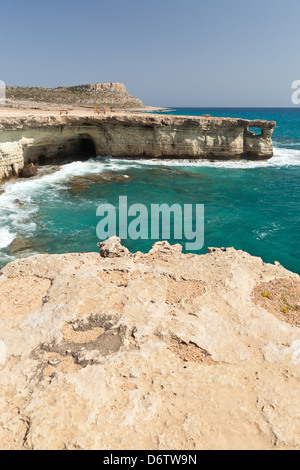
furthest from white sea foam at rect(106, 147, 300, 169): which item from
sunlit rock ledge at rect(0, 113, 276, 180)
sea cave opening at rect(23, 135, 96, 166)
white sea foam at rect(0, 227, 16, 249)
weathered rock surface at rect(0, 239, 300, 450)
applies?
weathered rock surface at rect(0, 239, 300, 450)

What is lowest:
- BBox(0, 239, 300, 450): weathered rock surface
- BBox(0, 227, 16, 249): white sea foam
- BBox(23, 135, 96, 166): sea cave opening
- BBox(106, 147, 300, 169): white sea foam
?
BBox(0, 227, 16, 249): white sea foam

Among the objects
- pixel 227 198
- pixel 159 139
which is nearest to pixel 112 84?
pixel 159 139

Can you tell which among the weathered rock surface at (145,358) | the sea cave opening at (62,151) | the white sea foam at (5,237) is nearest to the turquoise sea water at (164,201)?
the white sea foam at (5,237)

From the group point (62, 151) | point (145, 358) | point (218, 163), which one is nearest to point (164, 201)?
point (218, 163)

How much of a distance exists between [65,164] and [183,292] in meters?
28.3

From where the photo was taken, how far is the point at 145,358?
21.3ft

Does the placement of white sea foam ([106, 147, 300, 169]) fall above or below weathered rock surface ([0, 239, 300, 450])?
above

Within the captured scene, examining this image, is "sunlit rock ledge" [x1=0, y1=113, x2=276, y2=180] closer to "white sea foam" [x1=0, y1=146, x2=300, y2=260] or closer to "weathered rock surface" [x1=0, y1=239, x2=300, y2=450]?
"white sea foam" [x1=0, y1=146, x2=300, y2=260]

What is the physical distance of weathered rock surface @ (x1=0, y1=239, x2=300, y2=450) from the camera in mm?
5109

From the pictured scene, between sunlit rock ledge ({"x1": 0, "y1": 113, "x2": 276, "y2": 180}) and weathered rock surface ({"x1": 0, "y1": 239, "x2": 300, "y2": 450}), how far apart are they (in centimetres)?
2472

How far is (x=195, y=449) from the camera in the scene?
15.9 ft

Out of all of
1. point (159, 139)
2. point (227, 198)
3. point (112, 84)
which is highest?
point (112, 84)

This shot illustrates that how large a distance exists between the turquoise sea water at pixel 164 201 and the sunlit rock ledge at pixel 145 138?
155cm

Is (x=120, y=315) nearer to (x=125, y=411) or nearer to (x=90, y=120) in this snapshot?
(x=125, y=411)
